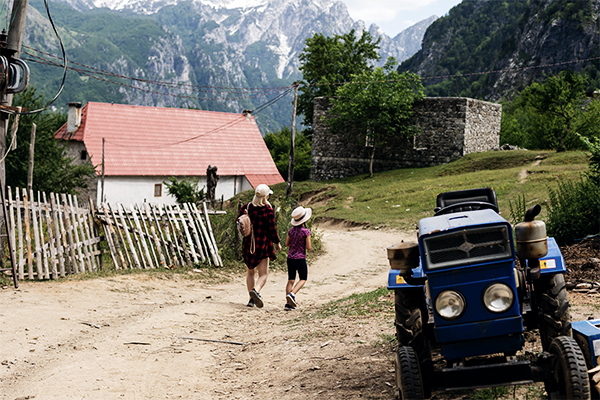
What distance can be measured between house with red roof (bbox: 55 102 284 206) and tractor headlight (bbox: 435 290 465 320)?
1271 inches

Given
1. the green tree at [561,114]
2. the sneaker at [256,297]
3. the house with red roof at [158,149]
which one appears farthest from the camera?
the house with red roof at [158,149]

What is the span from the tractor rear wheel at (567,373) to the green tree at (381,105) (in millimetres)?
29936

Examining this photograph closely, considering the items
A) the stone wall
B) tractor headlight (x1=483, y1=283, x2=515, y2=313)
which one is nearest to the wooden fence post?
tractor headlight (x1=483, y1=283, x2=515, y2=313)

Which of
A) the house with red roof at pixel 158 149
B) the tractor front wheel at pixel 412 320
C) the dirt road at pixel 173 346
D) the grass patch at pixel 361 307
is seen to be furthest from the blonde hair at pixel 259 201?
the house with red roof at pixel 158 149

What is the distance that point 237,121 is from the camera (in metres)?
44.6

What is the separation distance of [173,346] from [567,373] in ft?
14.5

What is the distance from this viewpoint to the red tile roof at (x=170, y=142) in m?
36.6

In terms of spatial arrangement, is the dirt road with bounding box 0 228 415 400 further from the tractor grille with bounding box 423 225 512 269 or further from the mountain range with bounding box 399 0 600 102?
the mountain range with bounding box 399 0 600 102

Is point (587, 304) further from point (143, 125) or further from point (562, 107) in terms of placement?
point (143, 125)

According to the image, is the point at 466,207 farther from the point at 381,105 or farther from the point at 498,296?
the point at 381,105

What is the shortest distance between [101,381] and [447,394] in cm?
310

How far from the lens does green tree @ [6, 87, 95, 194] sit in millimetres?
20344

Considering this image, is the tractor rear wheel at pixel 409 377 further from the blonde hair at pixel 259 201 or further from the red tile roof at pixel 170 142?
the red tile roof at pixel 170 142

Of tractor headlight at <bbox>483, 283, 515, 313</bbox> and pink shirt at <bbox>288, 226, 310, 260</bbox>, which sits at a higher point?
tractor headlight at <bbox>483, 283, 515, 313</bbox>
